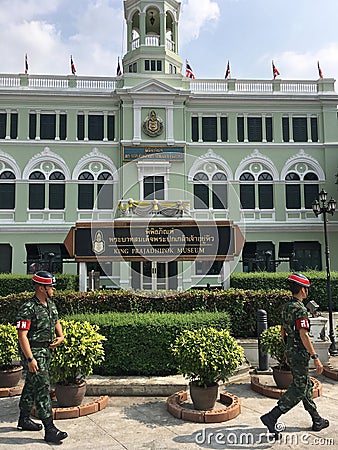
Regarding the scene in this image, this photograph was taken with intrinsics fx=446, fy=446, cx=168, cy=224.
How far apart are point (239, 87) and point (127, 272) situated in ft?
43.2

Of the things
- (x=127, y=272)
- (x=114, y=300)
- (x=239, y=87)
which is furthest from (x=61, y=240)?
(x=114, y=300)

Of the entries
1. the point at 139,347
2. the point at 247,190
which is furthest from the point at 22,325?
the point at 247,190

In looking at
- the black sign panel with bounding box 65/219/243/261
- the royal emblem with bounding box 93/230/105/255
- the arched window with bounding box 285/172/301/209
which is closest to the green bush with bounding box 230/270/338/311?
the black sign panel with bounding box 65/219/243/261

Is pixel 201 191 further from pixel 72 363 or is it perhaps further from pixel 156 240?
pixel 72 363

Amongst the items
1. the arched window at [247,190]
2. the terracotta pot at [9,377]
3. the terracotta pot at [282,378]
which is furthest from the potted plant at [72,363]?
the arched window at [247,190]

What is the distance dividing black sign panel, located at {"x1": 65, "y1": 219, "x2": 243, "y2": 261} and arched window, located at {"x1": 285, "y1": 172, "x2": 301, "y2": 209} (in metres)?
14.8

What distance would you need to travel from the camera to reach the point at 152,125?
25.3m

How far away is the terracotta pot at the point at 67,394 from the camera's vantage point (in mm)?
5891

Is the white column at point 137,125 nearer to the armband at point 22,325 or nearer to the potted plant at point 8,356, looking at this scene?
the potted plant at point 8,356

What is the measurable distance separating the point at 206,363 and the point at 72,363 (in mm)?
1734

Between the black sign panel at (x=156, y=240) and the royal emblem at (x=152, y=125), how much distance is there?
Result: 13.6 metres

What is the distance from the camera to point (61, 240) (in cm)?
2500

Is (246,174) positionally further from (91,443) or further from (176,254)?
(91,443)

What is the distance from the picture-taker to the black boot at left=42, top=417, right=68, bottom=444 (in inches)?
197
